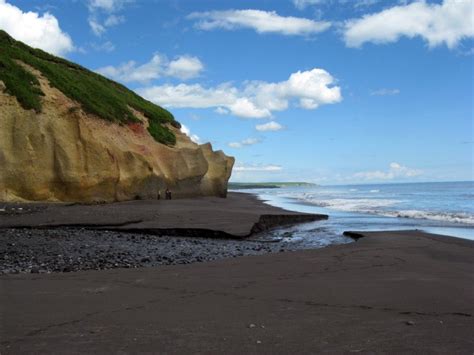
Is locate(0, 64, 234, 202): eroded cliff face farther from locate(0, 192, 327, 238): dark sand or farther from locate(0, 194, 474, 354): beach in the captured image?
locate(0, 194, 474, 354): beach

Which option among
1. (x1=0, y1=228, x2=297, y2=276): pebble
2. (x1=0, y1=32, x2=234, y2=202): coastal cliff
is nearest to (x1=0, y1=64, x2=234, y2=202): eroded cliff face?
(x1=0, y1=32, x2=234, y2=202): coastal cliff

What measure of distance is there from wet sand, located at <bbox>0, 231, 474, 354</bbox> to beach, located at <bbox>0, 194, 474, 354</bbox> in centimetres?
1

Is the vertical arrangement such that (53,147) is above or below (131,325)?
above

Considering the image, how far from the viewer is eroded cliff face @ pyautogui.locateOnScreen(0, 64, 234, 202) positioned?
2311 centimetres

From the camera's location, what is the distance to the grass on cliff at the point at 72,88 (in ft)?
84.5

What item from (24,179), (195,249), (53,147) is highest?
(53,147)

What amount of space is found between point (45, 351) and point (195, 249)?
794 cm

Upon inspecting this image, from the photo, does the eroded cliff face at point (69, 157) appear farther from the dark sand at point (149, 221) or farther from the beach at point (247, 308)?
the beach at point (247, 308)

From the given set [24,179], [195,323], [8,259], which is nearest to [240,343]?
[195,323]

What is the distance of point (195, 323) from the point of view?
4574mm

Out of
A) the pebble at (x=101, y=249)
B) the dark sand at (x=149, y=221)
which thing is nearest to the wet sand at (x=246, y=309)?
the pebble at (x=101, y=249)

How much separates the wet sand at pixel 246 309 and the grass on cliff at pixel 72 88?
21.1m

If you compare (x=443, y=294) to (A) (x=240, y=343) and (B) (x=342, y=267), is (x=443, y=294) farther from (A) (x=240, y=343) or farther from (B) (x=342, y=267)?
(A) (x=240, y=343)

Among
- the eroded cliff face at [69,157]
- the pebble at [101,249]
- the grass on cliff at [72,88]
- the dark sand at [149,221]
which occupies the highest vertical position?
the grass on cliff at [72,88]
